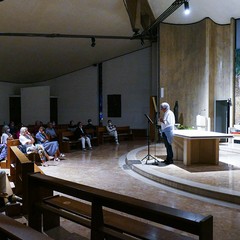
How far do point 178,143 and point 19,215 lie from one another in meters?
3.87

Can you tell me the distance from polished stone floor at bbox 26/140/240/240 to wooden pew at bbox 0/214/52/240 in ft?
3.63

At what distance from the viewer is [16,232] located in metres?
1.67

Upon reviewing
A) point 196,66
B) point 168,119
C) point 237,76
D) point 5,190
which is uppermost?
point 196,66

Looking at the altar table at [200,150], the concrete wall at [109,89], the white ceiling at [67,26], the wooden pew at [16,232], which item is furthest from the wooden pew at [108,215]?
the concrete wall at [109,89]

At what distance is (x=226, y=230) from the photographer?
2938 mm

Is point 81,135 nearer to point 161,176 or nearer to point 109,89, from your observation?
point 109,89

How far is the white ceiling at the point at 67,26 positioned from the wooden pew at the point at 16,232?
6.74 meters

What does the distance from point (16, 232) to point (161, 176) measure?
11.5ft

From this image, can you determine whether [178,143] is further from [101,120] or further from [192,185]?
[101,120]

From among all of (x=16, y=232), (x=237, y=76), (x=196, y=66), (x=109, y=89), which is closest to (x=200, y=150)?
(x=196, y=66)

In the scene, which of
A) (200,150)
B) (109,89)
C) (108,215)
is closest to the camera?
(108,215)

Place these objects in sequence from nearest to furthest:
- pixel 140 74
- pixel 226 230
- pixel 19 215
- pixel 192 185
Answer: pixel 226 230 → pixel 19 215 → pixel 192 185 → pixel 140 74

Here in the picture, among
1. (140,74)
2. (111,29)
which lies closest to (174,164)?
(111,29)

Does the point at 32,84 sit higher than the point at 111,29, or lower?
lower
